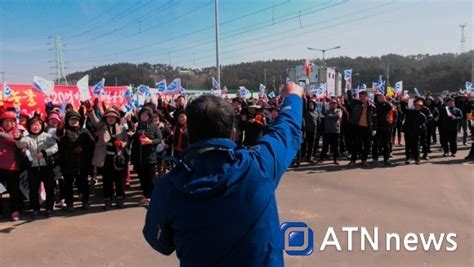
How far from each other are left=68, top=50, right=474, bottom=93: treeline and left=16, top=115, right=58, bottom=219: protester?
46015 mm

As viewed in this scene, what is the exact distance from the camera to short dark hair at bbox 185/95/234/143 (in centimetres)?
176

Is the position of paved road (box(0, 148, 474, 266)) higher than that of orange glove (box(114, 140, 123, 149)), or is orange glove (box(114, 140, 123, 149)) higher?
orange glove (box(114, 140, 123, 149))

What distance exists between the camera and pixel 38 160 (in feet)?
23.6

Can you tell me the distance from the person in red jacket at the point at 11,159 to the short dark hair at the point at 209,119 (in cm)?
642

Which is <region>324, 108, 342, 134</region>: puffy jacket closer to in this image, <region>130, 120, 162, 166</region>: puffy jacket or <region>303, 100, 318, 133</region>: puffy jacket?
<region>303, 100, 318, 133</region>: puffy jacket

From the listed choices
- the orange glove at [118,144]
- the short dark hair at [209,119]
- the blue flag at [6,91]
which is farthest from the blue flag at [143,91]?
the short dark hair at [209,119]

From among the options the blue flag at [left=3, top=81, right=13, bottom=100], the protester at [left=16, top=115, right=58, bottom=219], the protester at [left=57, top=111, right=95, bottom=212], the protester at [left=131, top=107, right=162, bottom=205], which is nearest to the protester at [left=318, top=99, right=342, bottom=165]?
the protester at [left=131, top=107, right=162, bottom=205]

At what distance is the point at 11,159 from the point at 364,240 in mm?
5686

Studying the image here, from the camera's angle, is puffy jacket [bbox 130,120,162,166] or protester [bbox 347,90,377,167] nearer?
puffy jacket [bbox 130,120,162,166]

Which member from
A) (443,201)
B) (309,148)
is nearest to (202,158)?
(443,201)

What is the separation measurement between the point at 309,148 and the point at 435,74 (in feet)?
225

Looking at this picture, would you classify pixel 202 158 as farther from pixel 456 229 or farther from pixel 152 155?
pixel 152 155

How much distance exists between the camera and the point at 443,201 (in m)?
7.38

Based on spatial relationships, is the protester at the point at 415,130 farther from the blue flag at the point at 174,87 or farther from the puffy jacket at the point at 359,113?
the blue flag at the point at 174,87
